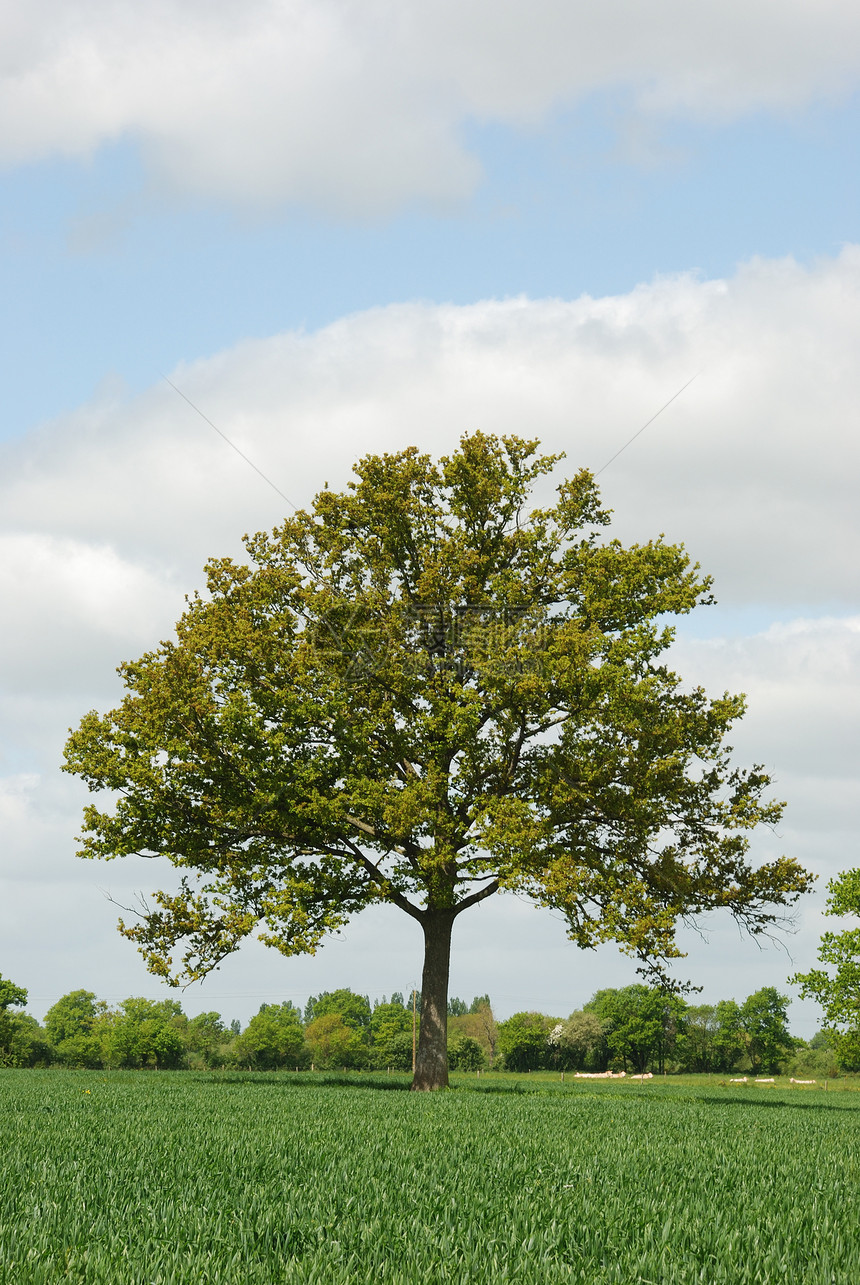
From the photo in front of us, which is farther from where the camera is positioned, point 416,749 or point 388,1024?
point 388,1024

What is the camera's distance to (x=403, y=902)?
28.8m

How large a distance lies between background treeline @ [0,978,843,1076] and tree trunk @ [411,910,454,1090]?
53.0 meters

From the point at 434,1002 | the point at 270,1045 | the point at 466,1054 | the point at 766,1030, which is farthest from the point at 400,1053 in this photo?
the point at 434,1002

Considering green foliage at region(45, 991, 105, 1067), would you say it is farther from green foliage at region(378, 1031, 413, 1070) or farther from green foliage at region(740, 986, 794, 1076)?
green foliage at region(740, 986, 794, 1076)

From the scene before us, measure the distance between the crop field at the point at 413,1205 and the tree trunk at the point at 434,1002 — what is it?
48.1 feet

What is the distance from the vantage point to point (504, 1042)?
107812 mm

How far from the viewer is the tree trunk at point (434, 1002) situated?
28.3 m

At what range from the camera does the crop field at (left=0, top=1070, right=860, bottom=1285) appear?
5820 mm

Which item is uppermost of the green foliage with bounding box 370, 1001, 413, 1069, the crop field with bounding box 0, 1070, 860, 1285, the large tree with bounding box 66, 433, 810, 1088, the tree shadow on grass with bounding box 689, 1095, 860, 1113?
the large tree with bounding box 66, 433, 810, 1088

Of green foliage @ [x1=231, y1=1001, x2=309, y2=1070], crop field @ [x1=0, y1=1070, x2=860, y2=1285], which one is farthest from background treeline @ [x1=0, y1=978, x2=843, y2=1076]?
crop field @ [x1=0, y1=1070, x2=860, y2=1285]

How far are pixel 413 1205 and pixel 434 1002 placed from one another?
71.1 feet

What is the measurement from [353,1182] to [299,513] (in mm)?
24122

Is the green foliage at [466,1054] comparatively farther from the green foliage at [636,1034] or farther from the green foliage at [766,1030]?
the green foliage at [766,1030]

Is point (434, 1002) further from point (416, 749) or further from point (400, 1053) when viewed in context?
point (400, 1053)
